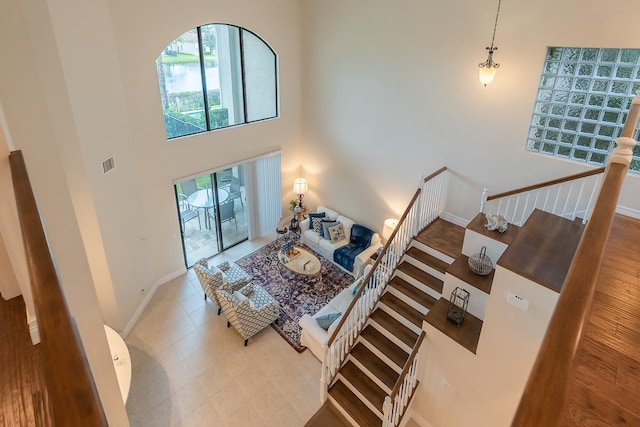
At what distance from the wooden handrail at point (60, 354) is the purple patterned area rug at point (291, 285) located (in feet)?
19.5

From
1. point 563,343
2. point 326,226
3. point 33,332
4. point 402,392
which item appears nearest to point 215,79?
point 326,226

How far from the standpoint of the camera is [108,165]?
5664 mm

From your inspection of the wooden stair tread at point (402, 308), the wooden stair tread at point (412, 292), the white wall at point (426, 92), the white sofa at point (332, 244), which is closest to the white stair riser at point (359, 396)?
the wooden stair tread at point (402, 308)

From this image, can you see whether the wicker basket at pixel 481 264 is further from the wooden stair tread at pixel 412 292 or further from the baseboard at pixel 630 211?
the baseboard at pixel 630 211

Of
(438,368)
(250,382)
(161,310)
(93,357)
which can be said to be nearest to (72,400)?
(93,357)

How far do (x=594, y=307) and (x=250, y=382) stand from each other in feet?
16.5

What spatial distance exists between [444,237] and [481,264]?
142 cm

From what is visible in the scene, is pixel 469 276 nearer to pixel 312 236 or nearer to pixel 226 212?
pixel 312 236

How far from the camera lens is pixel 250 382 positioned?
5973 millimetres

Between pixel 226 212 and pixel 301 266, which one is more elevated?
Result: pixel 226 212

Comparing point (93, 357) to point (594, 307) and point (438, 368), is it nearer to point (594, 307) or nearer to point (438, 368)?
point (594, 307)

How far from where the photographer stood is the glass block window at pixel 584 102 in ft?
16.0

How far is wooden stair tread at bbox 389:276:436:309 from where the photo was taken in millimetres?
5812

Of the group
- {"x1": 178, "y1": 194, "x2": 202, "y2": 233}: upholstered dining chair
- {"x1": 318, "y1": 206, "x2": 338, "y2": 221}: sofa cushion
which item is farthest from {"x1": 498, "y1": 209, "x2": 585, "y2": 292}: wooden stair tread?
{"x1": 178, "y1": 194, "x2": 202, "y2": 233}: upholstered dining chair
